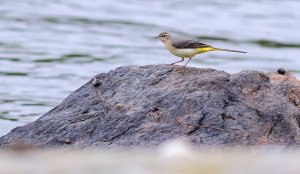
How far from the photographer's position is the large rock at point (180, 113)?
8.15m

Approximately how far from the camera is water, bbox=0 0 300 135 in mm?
18484

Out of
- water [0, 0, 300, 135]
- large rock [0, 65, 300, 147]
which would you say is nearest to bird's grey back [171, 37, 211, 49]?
large rock [0, 65, 300, 147]

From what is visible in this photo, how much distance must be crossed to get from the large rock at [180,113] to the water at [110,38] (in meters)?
5.64

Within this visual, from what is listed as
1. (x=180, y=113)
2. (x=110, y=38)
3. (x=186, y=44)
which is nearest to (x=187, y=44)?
(x=186, y=44)

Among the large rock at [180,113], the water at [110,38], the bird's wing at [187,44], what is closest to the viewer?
the large rock at [180,113]

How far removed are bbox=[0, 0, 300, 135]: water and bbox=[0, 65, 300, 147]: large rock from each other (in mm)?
5641

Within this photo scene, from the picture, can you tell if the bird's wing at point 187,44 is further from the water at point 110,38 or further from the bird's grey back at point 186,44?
the water at point 110,38

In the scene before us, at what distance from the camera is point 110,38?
22.9 metres

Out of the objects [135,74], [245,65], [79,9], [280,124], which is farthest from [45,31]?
[280,124]

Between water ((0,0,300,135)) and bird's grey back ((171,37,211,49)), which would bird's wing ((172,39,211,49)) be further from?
water ((0,0,300,135))

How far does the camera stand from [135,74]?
9.45 meters

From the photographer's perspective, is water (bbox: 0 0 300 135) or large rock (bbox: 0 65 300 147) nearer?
large rock (bbox: 0 65 300 147)

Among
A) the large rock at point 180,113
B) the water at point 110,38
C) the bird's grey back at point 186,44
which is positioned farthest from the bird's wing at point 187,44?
Answer: the water at point 110,38

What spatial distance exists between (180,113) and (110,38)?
1462cm
